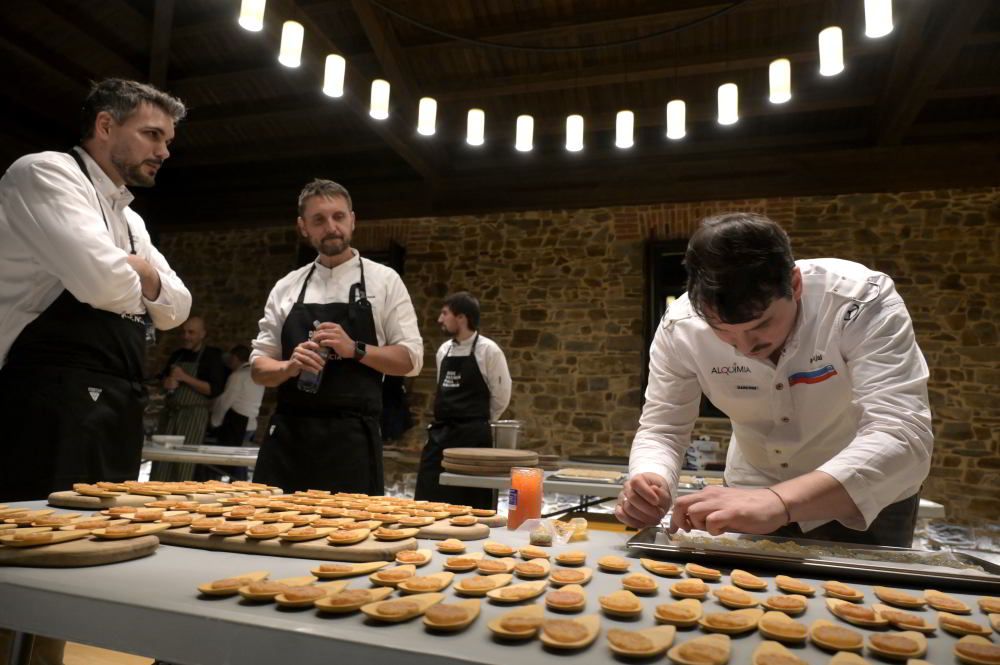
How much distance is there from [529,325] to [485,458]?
12.7 feet

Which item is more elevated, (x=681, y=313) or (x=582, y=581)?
(x=681, y=313)

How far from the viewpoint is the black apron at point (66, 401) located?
146 cm

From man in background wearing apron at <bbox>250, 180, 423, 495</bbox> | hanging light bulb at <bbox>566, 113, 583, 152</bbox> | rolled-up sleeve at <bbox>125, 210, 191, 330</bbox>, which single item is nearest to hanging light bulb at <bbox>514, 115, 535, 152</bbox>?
hanging light bulb at <bbox>566, 113, 583, 152</bbox>

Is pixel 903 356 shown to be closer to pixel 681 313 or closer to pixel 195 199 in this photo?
pixel 681 313

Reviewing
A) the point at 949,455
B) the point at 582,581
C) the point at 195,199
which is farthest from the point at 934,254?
the point at 195,199

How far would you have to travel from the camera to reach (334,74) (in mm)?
3914

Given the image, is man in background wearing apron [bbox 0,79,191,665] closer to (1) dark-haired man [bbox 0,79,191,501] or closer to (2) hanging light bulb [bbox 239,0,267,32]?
(1) dark-haired man [bbox 0,79,191,501]

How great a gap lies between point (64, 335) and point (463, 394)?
292 centimetres

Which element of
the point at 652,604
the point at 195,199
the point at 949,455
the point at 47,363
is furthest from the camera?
the point at 195,199

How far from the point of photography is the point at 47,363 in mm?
1498

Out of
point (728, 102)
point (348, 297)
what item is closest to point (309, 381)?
point (348, 297)

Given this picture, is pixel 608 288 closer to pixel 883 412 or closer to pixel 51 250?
pixel 883 412

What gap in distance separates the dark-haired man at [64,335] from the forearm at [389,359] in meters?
0.66

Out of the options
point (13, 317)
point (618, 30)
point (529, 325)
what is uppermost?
point (618, 30)
